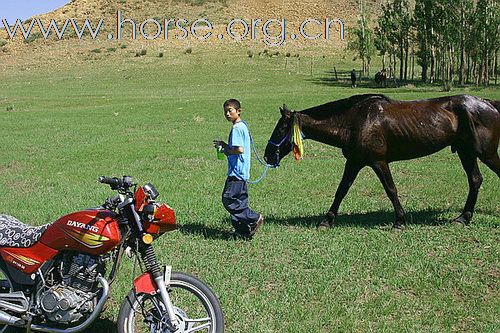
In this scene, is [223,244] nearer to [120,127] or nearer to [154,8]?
[120,127]

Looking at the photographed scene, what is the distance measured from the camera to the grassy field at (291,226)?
5465mm

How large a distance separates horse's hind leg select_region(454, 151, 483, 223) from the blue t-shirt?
3.22 meters

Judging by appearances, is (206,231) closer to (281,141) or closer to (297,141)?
(281,141)

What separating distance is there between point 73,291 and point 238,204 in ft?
10.8

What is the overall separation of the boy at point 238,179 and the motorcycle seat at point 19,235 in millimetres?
3068

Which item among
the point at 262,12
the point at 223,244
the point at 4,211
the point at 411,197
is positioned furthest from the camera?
the point at 262,12

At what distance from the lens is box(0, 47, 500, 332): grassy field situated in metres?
5.46

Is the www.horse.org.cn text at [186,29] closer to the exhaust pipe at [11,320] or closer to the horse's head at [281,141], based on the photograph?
the horse's head at [281,141]

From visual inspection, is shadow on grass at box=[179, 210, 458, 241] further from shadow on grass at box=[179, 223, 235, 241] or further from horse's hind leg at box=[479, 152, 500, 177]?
horse's hind leg at box=[479, 152, 500, 177]

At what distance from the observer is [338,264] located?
6.61 m

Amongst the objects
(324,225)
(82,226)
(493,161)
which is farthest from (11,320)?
(493,161)

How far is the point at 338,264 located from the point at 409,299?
3.62ft

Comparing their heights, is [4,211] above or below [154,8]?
below

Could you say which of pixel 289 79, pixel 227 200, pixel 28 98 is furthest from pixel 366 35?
pixel 227 200
